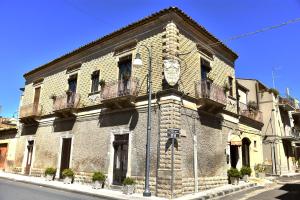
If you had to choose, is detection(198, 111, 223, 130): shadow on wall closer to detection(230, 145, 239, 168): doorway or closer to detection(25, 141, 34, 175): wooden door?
detection(230, 145, 239, 168): doorway

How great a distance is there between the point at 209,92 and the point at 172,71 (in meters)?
2.81

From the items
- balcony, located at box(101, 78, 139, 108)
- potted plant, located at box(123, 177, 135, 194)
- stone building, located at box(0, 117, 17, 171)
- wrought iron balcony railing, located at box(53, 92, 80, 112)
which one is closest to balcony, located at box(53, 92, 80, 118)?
wrought iron balcony railing, located at box(53, 92, 80, 112)

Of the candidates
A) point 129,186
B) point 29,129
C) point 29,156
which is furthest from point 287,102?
point 29,156

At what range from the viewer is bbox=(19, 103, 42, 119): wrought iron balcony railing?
20962mm

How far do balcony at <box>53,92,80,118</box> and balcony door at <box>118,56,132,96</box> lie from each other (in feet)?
12.4

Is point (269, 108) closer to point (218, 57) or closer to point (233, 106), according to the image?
point (233, 106)

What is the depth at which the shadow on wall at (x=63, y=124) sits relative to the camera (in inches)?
710

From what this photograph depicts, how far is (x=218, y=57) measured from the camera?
17734mm

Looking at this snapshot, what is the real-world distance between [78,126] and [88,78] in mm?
3068

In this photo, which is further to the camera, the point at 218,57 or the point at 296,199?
the point at 218,57

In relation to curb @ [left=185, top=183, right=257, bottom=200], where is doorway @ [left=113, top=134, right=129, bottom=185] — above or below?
above

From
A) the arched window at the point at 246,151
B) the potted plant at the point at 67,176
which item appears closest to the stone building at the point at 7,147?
the potted plant at the point at 67,176

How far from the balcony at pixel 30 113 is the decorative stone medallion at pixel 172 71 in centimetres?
1196

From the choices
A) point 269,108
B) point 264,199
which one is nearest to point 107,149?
point 264,199
